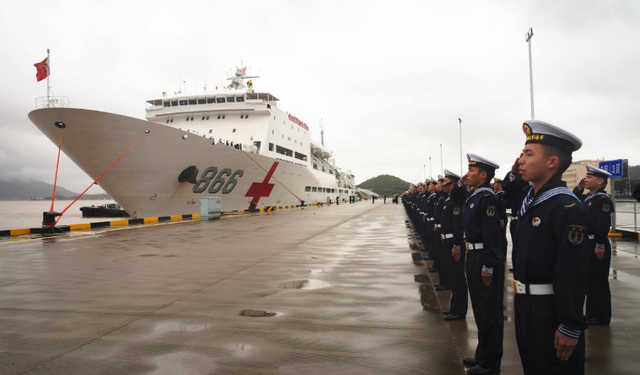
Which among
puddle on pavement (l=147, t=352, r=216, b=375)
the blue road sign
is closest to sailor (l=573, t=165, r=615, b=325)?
puddle on pavement (l=147, t=352, r=216, b=375)

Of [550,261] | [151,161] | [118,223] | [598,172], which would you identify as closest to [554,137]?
[550,261]

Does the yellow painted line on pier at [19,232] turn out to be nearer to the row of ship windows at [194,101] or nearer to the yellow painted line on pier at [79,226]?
the yellow painted line on pier at [79,226]

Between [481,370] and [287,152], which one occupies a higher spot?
[287,152]

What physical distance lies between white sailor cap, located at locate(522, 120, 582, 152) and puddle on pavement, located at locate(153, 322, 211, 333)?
3124mm

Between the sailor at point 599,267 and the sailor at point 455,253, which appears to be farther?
the sailor at point 455,253

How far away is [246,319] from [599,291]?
3.39m

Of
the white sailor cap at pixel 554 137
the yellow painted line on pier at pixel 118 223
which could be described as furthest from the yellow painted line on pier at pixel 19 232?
the white sailor cap at pixel 554 137

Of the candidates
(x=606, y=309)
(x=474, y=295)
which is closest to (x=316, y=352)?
(x=474, y=295)

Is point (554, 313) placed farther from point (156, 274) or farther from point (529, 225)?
point (156, 274)

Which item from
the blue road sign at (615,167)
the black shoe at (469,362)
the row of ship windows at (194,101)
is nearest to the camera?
the black shoe at (469,362)

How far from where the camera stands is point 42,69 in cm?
1302

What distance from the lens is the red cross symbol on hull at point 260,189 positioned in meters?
22.6

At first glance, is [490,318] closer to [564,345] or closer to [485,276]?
[485,276]

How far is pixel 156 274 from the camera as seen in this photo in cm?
618
